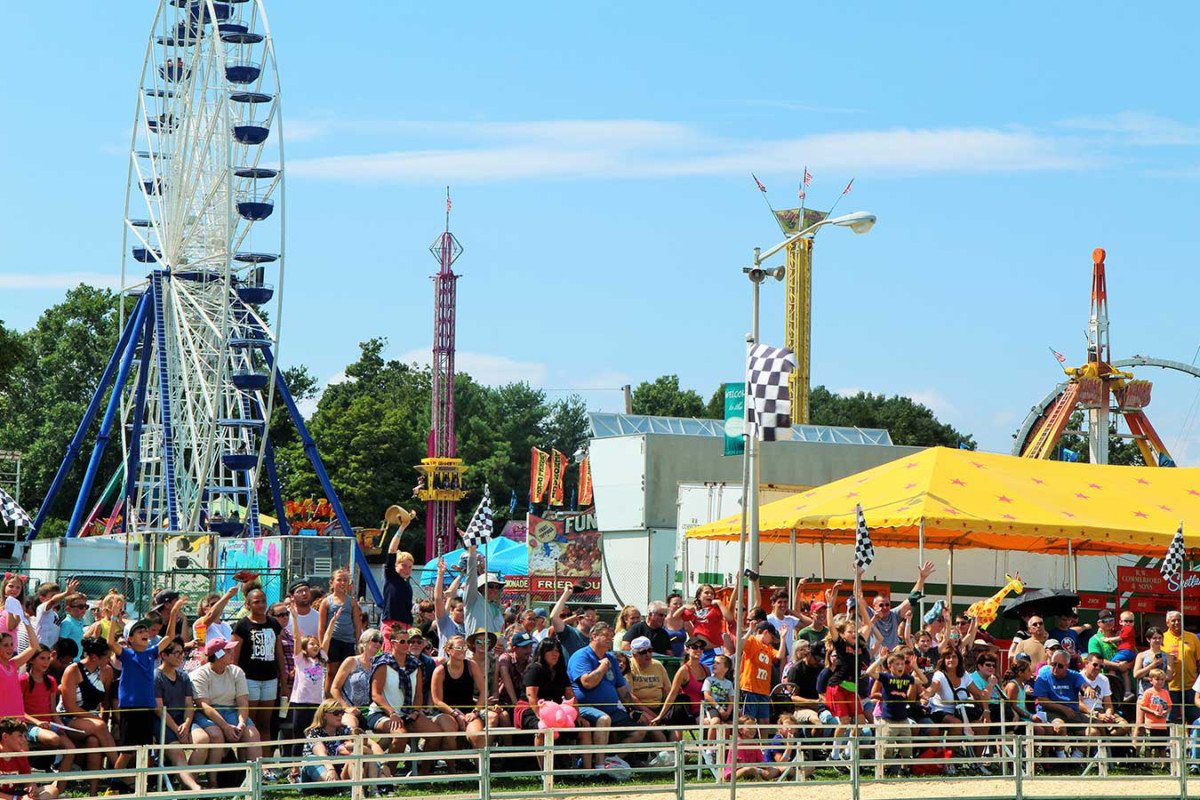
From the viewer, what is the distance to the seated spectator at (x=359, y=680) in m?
12.5

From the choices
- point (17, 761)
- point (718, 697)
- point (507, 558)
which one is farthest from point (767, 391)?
point (507, 558)

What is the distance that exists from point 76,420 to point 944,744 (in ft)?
224

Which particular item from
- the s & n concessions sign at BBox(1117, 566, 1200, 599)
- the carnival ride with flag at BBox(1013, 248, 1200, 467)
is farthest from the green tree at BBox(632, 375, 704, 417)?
the s & n concessions sign at BBox(1117, 566, 1200, 599)

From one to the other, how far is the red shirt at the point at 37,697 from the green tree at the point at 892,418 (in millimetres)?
80709

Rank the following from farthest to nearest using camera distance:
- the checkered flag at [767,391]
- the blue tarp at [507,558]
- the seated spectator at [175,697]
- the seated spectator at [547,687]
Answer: the blue tarp at [507,558] < the checkered flag at [767,391] < the seated spectator at [547,687] < the seated spectator at [175,697]

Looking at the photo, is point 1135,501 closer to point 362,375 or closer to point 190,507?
point 190,507

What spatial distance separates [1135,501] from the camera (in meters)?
23.0

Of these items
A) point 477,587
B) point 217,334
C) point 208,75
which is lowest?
point 477,587

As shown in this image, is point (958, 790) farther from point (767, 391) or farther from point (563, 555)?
point (563, 555)

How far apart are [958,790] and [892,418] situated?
81.0 meters

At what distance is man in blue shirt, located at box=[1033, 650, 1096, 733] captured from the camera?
51.8ft

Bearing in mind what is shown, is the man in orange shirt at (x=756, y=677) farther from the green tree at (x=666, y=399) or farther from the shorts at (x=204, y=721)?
the green tree at (x=666, y=399)

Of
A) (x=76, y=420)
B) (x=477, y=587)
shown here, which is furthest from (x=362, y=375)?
(x=477, y=587)

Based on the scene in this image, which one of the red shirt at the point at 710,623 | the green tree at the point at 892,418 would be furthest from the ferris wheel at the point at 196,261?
the green tree at the point at 892,418
